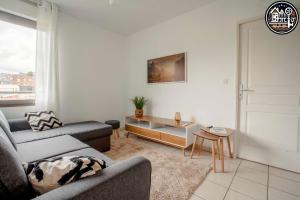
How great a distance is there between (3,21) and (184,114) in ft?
11.0

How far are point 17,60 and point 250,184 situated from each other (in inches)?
148

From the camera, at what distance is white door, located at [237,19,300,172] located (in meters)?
1.94

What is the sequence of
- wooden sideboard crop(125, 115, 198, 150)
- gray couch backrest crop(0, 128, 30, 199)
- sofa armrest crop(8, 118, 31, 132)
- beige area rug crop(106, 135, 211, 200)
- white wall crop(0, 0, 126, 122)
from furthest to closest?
white wall crop(0, 0, 126, 122) < wooden sideboard crop(125, 115, 198, 150) < sofa armrest crop(8, 118, 31, 132) < beige area rug crop(106, 135, 211, 200) < gray couch backrest crop(0, 128, 30, 199)

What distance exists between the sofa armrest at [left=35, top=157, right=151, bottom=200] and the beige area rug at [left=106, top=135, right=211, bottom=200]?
673 mm

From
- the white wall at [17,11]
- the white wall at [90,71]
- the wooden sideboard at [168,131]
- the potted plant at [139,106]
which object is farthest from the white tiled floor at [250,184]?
the white wall at [17,11]

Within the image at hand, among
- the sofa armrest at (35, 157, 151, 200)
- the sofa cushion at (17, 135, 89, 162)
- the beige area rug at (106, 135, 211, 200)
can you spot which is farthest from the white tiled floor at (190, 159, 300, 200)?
the sofa cushion at (17, 135, 89, 162)

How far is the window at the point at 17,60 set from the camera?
2.39 metres

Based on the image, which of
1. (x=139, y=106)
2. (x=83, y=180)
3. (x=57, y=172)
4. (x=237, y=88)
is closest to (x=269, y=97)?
(x=237, y=88)

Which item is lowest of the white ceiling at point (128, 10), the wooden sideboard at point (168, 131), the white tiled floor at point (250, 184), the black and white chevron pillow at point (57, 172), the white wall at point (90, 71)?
the white tiled floor at point (250, 184)

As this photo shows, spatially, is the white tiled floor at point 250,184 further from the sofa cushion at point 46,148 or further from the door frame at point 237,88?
the sofa cushion at point 46,148

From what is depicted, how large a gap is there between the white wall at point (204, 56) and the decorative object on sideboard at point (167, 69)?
0.35ft

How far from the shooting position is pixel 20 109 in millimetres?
2527

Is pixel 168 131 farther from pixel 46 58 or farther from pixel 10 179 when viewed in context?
pixel 46 58

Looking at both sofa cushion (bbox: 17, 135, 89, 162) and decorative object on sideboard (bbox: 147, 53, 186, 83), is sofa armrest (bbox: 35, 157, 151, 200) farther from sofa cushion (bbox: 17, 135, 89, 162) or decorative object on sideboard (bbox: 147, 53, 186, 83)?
decorative object on sideboard (bbox: 147, 53, 186, 83)
